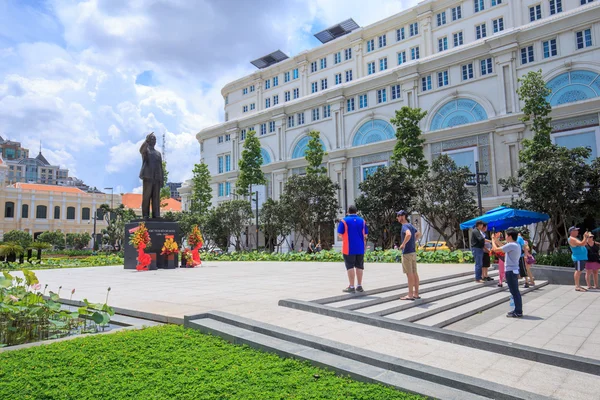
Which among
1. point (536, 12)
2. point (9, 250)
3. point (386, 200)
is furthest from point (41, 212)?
point (536, 12)

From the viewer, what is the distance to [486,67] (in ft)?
107

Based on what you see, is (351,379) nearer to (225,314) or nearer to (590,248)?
(225,314)

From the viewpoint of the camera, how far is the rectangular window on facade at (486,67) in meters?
32.4

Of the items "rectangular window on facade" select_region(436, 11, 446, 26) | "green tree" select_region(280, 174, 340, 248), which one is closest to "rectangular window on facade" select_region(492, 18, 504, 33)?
"rectangular window on facade" select_region(436, 11, 446, 26)

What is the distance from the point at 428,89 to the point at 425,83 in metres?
0.68

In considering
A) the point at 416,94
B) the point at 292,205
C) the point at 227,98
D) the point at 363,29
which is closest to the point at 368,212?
the point at 292,205

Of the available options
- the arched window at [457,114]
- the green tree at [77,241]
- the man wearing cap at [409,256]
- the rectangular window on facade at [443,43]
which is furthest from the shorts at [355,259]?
the green tree at [77,241]

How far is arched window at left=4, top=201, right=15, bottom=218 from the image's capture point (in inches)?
2579

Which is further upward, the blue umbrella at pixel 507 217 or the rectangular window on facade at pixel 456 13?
the rectangular window on facade at pixel 456 13

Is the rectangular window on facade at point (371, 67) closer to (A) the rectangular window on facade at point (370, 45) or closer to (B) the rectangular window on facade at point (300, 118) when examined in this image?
(A) the rectangular window on facade at point (370, 45)

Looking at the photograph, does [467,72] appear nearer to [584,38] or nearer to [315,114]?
[584,38]

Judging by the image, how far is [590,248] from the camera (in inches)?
428

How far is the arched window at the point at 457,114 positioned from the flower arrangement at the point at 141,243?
1051 inches

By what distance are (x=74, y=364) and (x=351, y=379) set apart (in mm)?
2789
